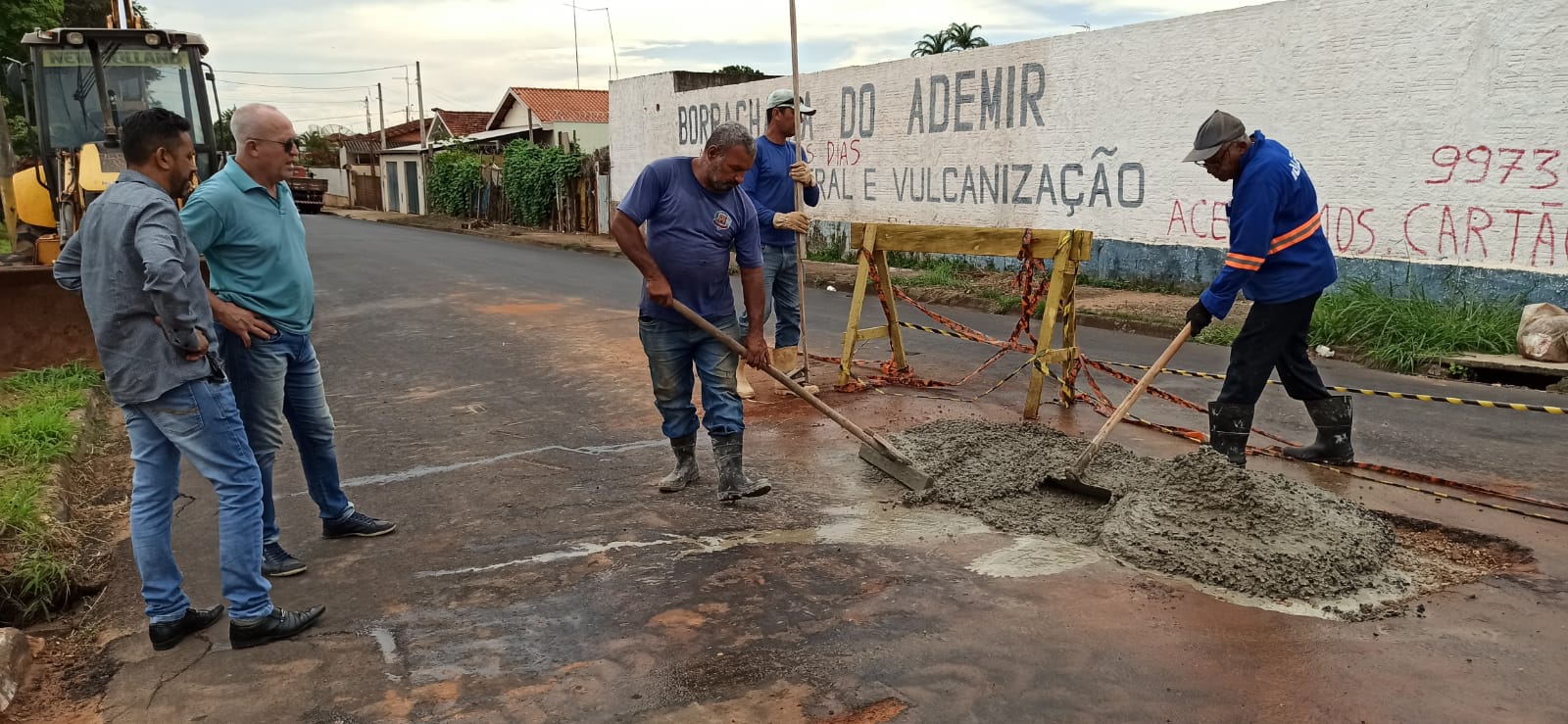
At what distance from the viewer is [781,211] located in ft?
23.0

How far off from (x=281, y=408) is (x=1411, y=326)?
8.36m

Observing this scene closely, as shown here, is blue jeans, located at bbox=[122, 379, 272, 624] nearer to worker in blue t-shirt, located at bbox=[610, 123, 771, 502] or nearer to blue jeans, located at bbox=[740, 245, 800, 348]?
worker in blue t-shirt, located at bbox=[610, 123, 771, 502]

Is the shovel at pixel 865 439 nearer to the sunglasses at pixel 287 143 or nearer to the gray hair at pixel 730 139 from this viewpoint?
the gray hair at pixel 730 139

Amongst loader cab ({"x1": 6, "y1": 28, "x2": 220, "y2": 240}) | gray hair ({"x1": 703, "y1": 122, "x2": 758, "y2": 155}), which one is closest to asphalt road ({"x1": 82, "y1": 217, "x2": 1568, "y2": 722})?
gray hair ({"x1": 703, "y1": 122, "x2": 758, "y2": 155})

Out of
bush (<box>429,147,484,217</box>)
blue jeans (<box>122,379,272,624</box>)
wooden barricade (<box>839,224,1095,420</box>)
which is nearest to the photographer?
blue jeans (<box>122,379,272,624</box>)

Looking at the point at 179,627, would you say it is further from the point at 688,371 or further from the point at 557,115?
the point at 557,115

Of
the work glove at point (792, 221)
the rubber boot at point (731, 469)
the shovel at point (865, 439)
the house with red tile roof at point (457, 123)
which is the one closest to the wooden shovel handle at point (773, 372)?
the shovel at point (865, 439)

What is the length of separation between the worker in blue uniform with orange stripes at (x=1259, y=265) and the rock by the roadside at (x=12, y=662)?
15.3 feet

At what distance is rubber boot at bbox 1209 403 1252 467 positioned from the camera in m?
5.00

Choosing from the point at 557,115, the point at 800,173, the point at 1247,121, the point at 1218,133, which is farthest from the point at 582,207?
the point at 1218,133

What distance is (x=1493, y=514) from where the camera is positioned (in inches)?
179

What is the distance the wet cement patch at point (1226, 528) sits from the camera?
373cm

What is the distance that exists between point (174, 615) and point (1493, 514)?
516 centimetres

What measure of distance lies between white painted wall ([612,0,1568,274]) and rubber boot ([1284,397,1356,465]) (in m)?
4.77
